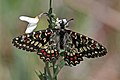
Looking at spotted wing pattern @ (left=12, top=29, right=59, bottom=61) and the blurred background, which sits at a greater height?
the blurred background

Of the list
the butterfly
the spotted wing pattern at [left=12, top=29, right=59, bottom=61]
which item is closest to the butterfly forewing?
the butterfly

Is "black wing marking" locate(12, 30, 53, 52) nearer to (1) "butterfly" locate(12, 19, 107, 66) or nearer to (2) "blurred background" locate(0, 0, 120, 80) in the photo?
(1) "butterfly" locate(12, 19, 107, 66)

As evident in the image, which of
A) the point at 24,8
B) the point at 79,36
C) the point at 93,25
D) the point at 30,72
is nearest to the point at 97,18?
the point at 93,25

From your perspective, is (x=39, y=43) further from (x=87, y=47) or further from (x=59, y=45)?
(x=87, y=47)

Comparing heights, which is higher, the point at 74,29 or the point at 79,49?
the point at 74,29

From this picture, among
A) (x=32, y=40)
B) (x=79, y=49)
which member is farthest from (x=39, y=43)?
(x=79, y=49)

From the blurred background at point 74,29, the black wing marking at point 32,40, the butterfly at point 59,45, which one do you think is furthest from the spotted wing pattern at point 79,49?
the blurred background at point 74,29

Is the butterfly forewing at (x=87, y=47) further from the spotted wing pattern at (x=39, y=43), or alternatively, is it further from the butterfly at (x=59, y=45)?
the spotted wing pattern at (x=39, y=43)
